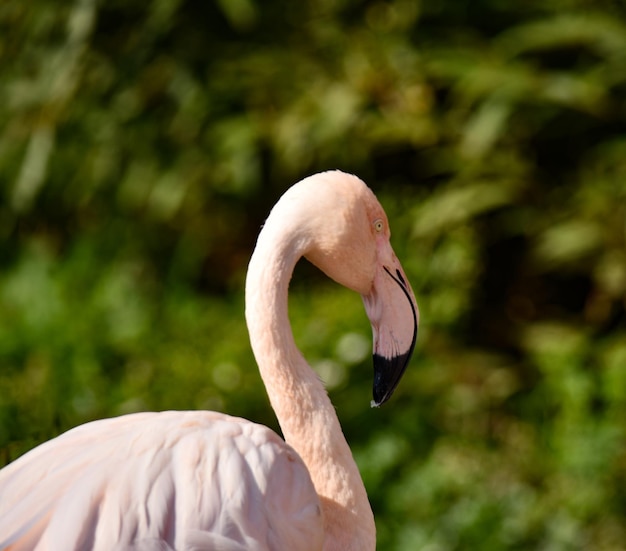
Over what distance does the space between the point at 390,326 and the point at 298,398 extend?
0.24 m

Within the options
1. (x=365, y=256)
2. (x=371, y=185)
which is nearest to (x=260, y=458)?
(x=365, y=256)

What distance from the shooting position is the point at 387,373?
88.5 inches

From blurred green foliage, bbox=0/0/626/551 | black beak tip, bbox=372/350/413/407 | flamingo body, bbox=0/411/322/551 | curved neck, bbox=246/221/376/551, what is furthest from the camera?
blurred green foliage, bbox=0/0/626/551

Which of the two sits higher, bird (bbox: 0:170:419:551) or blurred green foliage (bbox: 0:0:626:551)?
bird (bbox: 0:170:419:551)

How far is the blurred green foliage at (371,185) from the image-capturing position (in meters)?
3.71

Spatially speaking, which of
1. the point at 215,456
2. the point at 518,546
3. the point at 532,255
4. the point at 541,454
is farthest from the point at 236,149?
the point at 215,456

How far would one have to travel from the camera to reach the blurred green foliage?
3.71m

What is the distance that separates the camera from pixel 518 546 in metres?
3.07

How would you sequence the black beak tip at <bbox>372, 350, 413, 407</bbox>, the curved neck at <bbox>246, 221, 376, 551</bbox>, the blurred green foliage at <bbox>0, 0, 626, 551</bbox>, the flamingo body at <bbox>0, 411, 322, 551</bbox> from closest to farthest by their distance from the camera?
1. the flamingo body at <bbox>0, 411, 322, 551</bbox>
2. the curved neck at <bbox>246, 221, 376, 551</bbox>
3. the black beak tip at <bbox>372, 350, 413, 407</bbox>
4. the blurred green foliage at <bbox>0, 0, 626, 551</bbox>

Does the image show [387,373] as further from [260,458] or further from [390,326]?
[260,458]

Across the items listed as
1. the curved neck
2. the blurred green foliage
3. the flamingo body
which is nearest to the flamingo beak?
the curved neck

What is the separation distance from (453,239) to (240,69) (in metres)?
1.12

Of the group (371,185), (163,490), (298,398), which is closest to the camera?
(163,490)

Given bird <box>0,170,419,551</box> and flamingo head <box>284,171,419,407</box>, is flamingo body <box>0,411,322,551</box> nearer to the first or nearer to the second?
bird <box>0,170,419,551</box>
